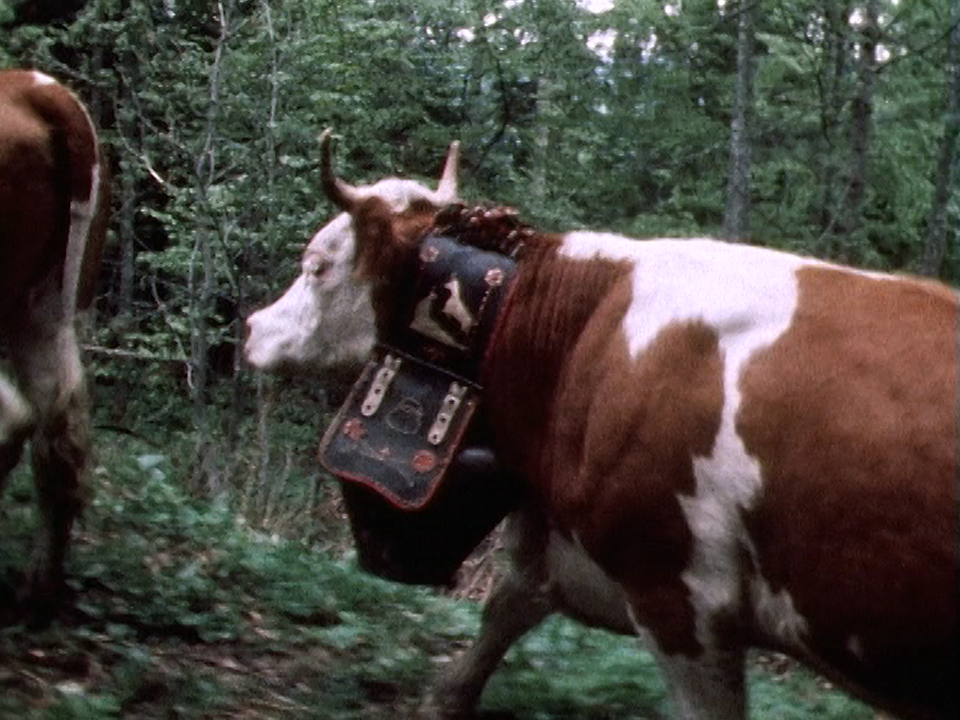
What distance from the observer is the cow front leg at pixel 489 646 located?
15.0 ft

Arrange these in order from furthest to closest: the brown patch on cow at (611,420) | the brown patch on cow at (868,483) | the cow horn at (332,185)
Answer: the cow horn at (332,185), the brown patch on cow at (611,420), the brown patch on cow at (868,483)

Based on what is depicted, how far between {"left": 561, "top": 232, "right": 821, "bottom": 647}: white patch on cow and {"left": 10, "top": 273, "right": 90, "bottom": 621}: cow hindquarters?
2.43 metres

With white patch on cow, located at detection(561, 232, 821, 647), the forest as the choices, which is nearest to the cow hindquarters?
the forest

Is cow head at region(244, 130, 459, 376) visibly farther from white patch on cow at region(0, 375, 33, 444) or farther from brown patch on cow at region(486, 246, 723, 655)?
white patch on cow at region(0, 375, 33, 444)

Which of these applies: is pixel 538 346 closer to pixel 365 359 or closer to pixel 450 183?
pixel 365 359

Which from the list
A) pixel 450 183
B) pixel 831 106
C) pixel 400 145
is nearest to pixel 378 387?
pixel 450 183

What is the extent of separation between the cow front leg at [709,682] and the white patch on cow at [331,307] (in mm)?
1548

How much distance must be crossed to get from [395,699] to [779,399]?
2.10m

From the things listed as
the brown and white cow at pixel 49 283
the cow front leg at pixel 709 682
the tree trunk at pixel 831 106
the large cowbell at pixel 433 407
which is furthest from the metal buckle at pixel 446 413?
the tree trunk at pixel 831 106

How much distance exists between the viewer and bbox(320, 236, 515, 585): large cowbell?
13.7 ft

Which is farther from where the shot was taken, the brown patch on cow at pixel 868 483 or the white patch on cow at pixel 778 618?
the white patch on cow at pixel 778 618

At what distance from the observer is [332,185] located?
448cm

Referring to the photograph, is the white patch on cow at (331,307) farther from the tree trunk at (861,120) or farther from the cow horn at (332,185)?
the tree trunk at (861,120)

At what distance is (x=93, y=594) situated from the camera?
522 centimetres
